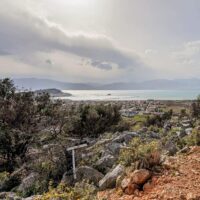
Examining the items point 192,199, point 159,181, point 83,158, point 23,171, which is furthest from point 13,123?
point 192,199

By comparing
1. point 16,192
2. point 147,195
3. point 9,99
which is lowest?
point 16,192

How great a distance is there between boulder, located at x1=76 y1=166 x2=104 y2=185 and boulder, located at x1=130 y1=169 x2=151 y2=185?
1.57m

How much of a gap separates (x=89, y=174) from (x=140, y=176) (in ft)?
6.04

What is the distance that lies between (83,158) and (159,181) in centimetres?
346

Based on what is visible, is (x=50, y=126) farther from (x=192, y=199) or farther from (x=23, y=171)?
(x=192, y=199)

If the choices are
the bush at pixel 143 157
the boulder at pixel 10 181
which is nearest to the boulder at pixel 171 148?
the bush at pixel 143 157

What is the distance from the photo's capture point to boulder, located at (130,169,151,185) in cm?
708

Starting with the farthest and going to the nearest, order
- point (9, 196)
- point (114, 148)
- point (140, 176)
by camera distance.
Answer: point (114, 148) < point (9, 196) < point (140, 176)

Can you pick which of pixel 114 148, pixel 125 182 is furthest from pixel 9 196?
pixel 114 148

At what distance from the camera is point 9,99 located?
51.8 ft

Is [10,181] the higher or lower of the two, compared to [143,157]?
lower

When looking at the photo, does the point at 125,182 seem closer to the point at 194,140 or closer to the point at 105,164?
the point at 105,164

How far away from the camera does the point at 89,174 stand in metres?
8.58

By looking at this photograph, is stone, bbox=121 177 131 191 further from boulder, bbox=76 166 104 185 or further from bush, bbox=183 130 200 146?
bush, bbox=183 130 200 146
